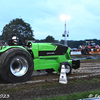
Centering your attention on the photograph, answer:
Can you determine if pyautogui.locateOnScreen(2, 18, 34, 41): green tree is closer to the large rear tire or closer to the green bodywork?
the green bodywork

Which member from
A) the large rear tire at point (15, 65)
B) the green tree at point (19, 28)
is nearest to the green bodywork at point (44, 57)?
the large rear tire at point (15, 65)

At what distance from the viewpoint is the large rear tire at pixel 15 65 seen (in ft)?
16.2

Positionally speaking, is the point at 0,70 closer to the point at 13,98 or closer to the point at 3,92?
the point at 3,92

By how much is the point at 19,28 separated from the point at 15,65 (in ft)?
140

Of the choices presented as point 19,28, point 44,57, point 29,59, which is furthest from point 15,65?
point 19,28

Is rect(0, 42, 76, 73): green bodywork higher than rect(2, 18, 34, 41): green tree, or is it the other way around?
rect(2, 18, 34, 41): green tree

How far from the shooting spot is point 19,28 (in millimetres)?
46875

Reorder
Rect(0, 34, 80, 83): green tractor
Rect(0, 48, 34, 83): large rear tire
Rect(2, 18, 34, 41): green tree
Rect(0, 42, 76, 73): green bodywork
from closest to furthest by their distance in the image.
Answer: Rect(0, 48, 34, 83): large rear tire < Rect(0, 34, 80, 83): green tractor < Rect(0, 42, 76, 73): green bodywork < Rect(2, 18, 34, 41): green tree

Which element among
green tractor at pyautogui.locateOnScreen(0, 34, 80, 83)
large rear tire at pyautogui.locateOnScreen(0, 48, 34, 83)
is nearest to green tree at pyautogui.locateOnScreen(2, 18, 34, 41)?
green tractor at pyautogui.locateOnScreen(0, 34, 80, 83)

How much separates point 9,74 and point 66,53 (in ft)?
11.0

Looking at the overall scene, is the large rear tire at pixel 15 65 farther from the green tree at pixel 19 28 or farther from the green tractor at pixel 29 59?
the green tree at pixel 19 28

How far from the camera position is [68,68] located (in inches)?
282

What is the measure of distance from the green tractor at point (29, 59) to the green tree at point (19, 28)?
129ft

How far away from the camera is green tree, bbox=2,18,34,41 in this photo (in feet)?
149
